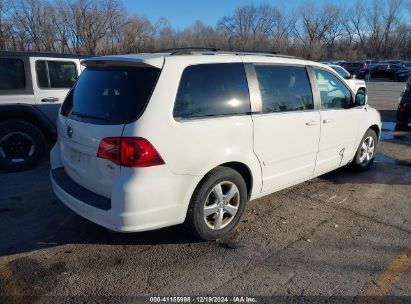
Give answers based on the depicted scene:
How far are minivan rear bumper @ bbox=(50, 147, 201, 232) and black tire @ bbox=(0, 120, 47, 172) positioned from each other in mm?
3085

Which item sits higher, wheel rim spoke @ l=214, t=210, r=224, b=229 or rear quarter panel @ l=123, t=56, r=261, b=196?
rear quarter panel @ l=123, t=56, r=261, b=196

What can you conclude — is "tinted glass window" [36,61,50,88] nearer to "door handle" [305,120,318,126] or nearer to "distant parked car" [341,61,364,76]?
"door handle" [305,120,318,126]

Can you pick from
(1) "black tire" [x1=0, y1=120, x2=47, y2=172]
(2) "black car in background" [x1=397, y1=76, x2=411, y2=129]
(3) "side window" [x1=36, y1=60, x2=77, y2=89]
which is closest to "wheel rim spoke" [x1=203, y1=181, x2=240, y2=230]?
(1) "black tire" [x1=0, y1=120, x2=47, y2=172]

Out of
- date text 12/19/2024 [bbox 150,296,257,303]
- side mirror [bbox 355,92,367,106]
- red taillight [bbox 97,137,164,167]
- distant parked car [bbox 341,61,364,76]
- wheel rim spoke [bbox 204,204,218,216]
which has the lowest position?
date text 12/19/2024 [bbox 150,296,257,303]

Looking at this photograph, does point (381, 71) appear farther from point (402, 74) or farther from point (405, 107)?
point (405, 107)

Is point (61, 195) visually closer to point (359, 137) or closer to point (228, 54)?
point (228, 54)

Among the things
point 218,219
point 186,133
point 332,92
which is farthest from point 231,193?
point 332,92

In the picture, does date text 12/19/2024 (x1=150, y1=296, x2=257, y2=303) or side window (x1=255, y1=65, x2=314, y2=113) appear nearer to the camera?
date text 12/19/2024 (x1=150, y1=296, x2=257, y2=303)

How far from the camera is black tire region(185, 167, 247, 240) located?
3.35 meters

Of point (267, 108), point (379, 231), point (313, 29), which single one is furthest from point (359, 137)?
point (313, 29)

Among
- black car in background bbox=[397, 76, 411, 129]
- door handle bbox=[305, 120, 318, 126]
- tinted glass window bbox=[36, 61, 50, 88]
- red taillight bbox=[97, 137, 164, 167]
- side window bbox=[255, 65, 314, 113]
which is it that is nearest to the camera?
red taillight bbox=[97, 137, 164, 167]

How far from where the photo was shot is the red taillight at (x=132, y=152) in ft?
9.68

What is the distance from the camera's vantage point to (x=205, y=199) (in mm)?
3416

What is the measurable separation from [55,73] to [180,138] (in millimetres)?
4132
